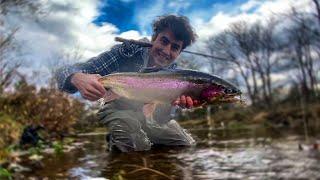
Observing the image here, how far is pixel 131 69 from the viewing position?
1.09m

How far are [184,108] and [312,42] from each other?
66cm

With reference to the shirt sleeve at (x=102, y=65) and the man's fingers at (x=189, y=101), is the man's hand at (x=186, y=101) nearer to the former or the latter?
the man's fingers at (x=189, y=101)

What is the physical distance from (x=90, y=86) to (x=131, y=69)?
12 cm

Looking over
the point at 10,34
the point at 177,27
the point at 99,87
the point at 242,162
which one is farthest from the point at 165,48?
the point at 242,162

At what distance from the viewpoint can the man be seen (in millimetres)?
1081

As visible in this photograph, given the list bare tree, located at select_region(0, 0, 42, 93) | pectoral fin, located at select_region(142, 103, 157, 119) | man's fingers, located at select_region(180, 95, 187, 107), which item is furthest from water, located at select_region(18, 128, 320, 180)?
man's fingers, located at select_region(180, 95, 187, 107)

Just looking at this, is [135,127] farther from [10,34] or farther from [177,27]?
[10,34]

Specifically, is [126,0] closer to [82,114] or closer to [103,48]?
[103,48]

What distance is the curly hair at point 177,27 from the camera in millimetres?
1080

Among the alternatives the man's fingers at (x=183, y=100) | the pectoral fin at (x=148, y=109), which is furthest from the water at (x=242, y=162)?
the man's fingers at (x=183, y=100)

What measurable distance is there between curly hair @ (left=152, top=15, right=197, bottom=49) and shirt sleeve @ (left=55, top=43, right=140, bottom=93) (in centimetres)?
6

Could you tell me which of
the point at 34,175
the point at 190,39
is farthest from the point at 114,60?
the point at 34,175

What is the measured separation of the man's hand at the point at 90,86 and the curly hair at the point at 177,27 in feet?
0.51

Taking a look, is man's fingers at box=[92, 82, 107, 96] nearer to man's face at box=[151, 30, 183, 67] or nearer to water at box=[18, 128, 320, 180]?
man's face at box=[151, 30, 183, 67]
